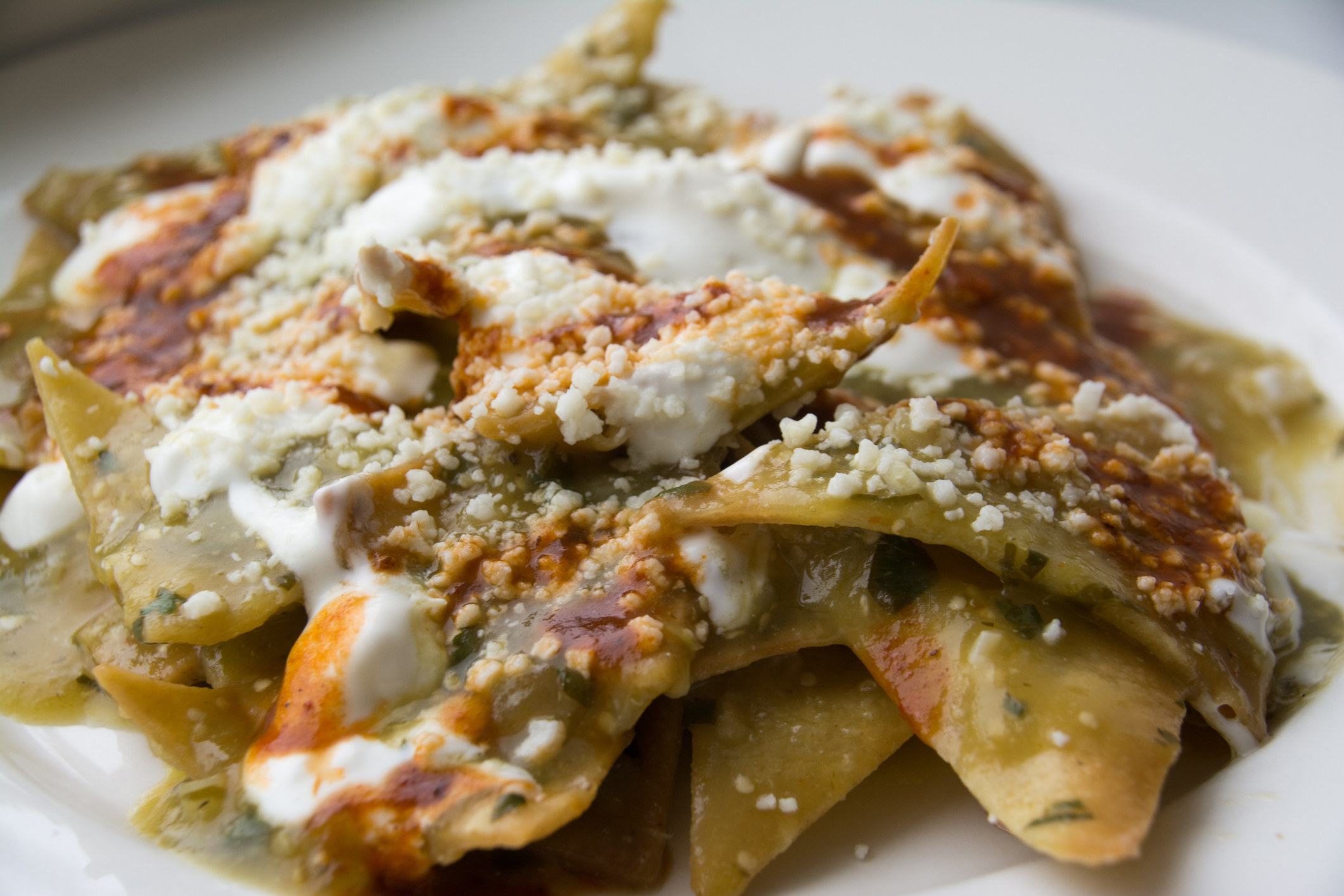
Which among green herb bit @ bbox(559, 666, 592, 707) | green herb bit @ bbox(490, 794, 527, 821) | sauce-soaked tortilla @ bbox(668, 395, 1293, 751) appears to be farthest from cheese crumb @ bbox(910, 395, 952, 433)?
green herb bit @ bbox(490, 794, 527, 821)

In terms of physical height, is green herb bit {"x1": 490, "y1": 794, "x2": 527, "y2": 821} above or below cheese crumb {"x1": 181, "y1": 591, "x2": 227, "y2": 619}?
below

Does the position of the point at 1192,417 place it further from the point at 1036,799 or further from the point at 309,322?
the point at 309,322

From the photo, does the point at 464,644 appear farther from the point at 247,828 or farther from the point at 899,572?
the point at 899,572

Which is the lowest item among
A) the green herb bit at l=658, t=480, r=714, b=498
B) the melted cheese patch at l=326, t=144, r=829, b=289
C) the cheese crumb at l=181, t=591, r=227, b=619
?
the cheese crumb at l=181, t=591, r=227, b=619

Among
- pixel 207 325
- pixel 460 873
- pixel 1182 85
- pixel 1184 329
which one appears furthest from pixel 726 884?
pixel 1182 85

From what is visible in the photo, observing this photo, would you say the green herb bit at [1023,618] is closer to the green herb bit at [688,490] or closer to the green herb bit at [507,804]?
the green herb bit at [688,490]

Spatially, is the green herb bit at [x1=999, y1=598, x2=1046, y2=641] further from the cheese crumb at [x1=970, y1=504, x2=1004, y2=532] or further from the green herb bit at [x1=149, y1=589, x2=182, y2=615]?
the green herb bit at [x1=149, y1=589, x2=182, y2=615]
